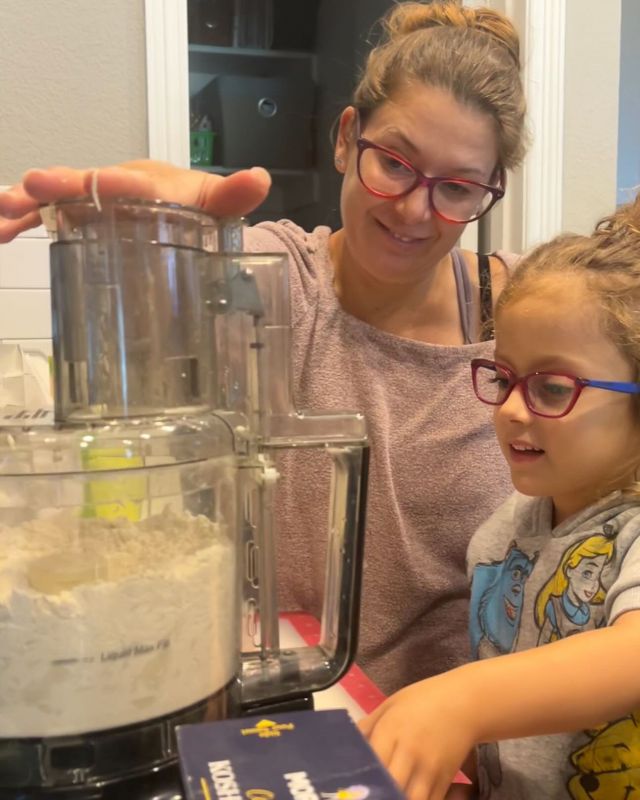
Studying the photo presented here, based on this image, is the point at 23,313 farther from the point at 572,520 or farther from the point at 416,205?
the point at 572,520

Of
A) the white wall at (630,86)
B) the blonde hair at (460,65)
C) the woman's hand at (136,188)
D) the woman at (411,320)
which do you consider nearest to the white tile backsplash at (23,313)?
the woman at (411,320)

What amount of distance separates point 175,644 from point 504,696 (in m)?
0.20

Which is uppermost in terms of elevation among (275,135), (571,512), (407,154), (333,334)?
(275,135)

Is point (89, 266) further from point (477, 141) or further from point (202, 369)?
point (477, 141)

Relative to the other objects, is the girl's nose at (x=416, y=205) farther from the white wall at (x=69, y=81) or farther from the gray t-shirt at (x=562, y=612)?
the white wall at (x=69, y=81)

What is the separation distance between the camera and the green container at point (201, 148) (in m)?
2.29

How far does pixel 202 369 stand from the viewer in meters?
0.50

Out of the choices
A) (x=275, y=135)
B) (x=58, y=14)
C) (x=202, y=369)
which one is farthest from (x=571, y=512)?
(x=275, y=135)

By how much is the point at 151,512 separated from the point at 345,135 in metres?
0.73

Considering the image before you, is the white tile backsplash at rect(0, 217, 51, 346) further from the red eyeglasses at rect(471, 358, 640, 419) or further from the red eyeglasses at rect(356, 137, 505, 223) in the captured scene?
the red eyeglasses at rect(471, 358, 640, 419)

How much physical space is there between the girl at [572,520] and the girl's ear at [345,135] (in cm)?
33

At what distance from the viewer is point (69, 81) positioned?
55.3 inches

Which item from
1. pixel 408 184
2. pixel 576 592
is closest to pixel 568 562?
pixel 576 592

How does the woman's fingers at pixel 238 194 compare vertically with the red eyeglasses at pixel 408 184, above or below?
below
